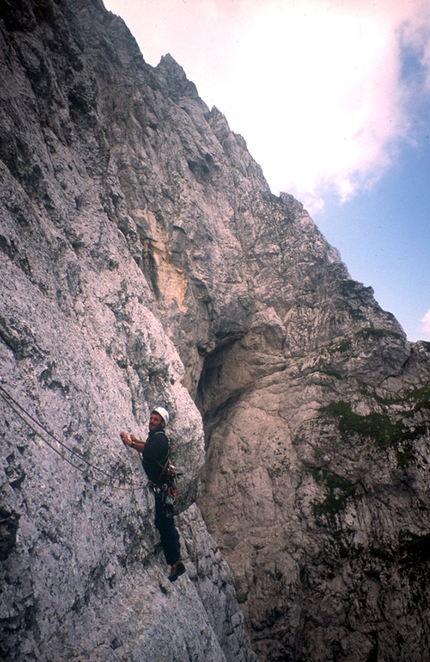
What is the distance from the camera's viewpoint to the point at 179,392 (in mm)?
11477

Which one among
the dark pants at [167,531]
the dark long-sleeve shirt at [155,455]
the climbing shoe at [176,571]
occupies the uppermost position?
the dark long-sleeve shirt at [155,455]

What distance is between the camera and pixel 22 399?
17.7 feet

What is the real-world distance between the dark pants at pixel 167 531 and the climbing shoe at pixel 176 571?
90 mm

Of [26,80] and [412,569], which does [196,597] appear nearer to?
[412,569]

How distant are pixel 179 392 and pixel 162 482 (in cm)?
373

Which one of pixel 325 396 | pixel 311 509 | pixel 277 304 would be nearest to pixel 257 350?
pixel 277 304

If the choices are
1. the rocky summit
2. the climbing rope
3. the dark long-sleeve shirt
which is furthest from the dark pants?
the climbing rope

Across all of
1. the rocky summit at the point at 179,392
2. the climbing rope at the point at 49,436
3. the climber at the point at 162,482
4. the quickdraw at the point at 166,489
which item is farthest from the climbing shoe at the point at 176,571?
the climbing rope at the point at 49,436

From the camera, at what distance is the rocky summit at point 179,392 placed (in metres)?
5.68

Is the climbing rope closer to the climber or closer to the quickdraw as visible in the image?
the climber

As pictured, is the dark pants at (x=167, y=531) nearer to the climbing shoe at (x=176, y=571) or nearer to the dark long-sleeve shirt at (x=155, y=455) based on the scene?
the climbing shoe at (x=176, y=571)

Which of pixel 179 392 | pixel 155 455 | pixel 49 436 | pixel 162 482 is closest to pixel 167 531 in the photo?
pixel 162 482

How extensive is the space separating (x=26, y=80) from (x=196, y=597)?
48.1 feet

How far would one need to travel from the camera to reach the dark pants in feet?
26.2
